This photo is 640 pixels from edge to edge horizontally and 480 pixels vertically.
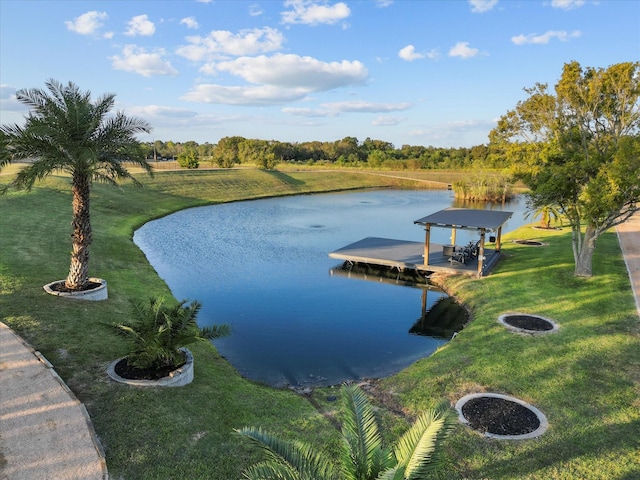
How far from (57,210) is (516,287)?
31597mm

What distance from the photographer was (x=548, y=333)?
13.4 m

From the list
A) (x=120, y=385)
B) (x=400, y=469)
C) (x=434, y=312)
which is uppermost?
(x=400, y=469)

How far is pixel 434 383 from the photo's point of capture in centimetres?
1091

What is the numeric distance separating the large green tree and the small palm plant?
15.3 m

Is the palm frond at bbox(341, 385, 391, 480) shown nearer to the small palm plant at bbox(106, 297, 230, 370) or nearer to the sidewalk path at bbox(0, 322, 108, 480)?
the sidewalk path at bbox(0, 322, 108, 480)

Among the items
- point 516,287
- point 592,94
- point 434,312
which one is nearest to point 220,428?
point 434,312

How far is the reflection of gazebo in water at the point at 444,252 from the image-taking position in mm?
21750

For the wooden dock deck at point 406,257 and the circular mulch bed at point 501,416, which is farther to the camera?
the wooden dock deck at point 406,257

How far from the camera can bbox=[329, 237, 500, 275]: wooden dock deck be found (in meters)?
22.5

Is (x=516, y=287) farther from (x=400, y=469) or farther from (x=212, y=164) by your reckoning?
(x=212, y=164)

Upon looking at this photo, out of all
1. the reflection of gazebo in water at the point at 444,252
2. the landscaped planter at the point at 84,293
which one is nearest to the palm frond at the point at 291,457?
the landscaped planter at the point at 84,293

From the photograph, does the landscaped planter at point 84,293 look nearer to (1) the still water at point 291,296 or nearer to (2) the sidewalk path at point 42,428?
(1) the still water at point 291,296

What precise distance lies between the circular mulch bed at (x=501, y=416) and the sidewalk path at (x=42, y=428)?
7.04m

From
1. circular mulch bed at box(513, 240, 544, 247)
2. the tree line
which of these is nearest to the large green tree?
circular mulch bed at box(513, 240, 544, 247)
